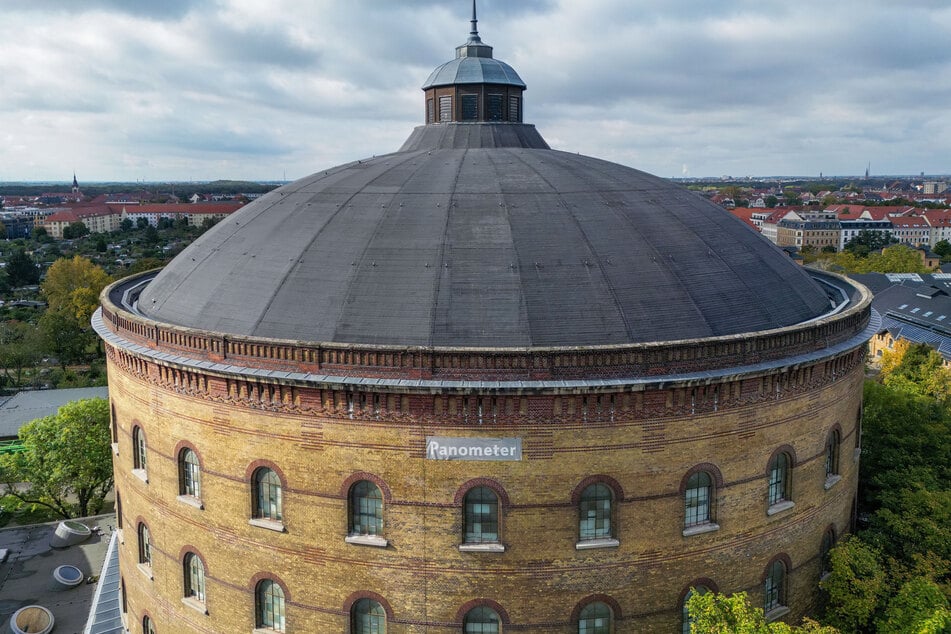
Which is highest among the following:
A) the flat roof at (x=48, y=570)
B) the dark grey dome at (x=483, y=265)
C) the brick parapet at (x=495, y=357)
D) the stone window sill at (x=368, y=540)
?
the dark grey dome at (x=483, y=265)

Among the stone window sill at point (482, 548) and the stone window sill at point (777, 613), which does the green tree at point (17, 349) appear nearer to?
the stone window sill at point (482, 548)

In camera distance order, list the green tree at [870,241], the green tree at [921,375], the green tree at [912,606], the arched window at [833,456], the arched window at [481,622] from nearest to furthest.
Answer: the arched window at [481,622] → the green tree at [912,606] → the arched window at [833,456] → the green tree at [921,375] → the green tree at [870,241]

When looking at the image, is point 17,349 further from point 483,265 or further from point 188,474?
point 483,265

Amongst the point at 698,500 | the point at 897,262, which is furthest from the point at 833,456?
the point at 897,262

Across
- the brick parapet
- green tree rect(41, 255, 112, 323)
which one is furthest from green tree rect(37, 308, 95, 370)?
the brick parapet

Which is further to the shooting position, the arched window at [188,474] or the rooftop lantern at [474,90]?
the rooftop lantern at [474,90]

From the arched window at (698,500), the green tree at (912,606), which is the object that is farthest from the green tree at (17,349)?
the green tree at (912,606)
